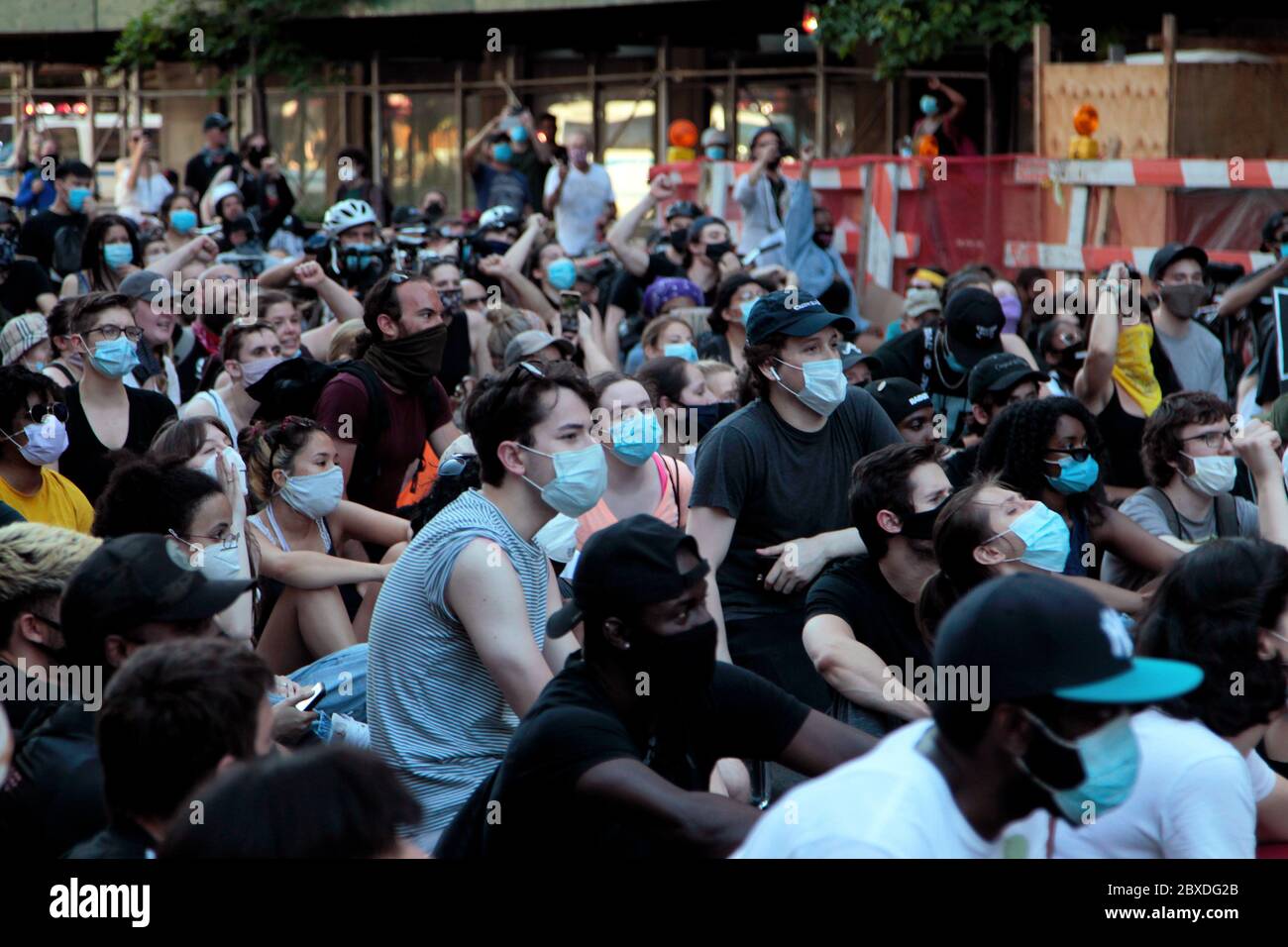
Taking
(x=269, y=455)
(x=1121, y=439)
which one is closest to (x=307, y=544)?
(x=269, y=455)

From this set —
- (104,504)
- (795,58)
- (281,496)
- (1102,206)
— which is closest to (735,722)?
(104,504)

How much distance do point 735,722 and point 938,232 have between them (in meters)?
12.3

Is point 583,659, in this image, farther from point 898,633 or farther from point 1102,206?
point 1102,206

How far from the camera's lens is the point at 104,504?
4.84 metres

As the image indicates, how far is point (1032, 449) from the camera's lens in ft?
18.7

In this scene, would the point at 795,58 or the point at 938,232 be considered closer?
the point at 938,232

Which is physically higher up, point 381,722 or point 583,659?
point 583,659

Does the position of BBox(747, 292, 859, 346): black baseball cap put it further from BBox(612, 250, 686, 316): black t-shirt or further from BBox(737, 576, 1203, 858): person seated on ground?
BBox(612, 250, 686, 316): black t-shirt

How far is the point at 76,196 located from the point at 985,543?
10493mm

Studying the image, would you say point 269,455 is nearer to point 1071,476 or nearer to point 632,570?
point 1071,476

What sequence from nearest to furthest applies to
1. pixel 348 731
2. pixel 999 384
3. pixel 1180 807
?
pixel 1180 807 → pixel 348 731 → pixel 999 384

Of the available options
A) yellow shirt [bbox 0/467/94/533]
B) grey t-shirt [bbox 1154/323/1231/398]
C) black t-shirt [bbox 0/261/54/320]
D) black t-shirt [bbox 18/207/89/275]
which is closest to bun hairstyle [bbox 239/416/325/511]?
yellow shirt [bbox 0/467/94/533]

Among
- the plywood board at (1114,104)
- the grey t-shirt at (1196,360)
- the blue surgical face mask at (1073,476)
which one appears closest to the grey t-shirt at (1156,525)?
the blue surgical face mask at (1073,476)
